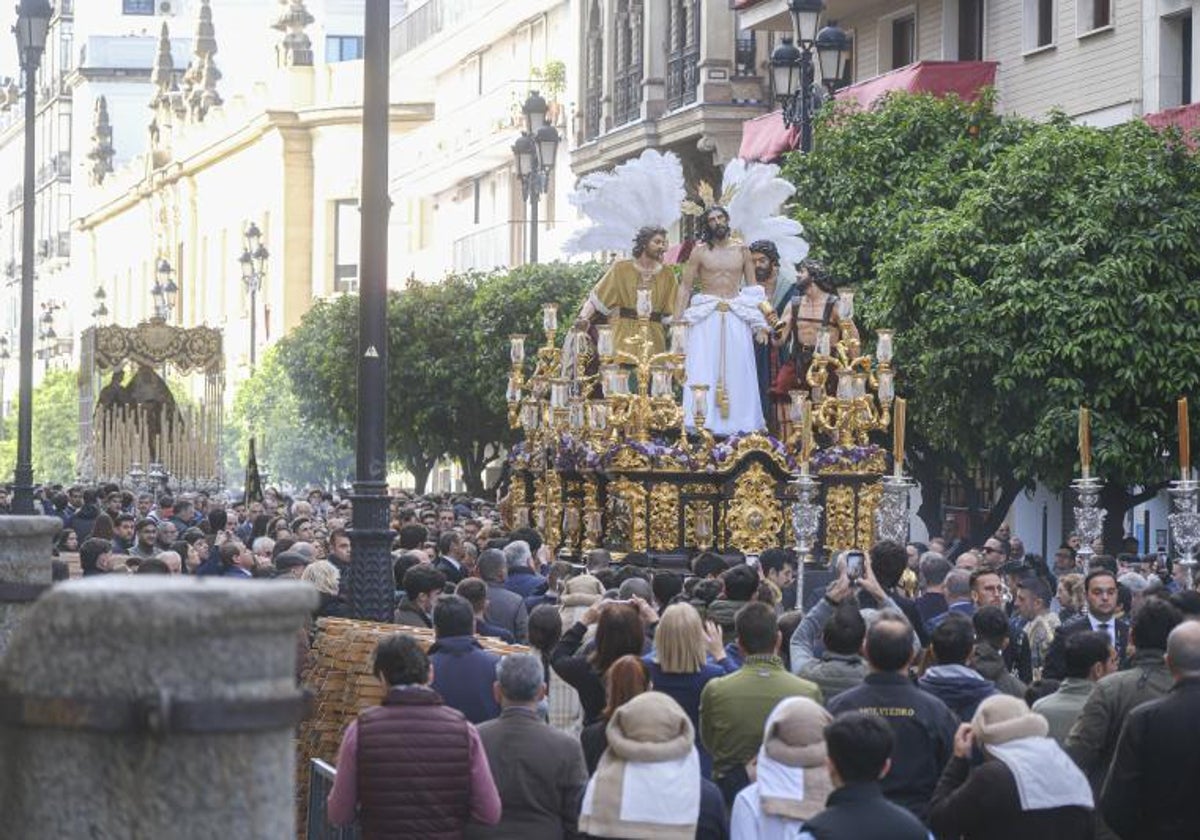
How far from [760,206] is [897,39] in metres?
19.9

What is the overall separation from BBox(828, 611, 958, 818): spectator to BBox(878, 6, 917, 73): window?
109 feet

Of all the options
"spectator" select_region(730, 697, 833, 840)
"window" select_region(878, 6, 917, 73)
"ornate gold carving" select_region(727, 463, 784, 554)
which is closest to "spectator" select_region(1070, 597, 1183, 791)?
"spectator" select_region(730, 697, 833, 840)

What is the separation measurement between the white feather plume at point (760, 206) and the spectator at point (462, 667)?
12.1 meters

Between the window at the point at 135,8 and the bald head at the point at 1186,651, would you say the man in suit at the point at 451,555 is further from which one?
the window at the point at 135,8

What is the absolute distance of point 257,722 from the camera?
4.41 metres

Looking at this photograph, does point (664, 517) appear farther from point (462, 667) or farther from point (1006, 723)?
point (1006, 723)

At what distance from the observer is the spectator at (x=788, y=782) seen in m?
8.01

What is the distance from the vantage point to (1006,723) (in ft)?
26.6

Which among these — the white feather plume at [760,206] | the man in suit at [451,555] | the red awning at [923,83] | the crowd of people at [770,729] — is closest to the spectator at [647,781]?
the crowd of people at [770,729]

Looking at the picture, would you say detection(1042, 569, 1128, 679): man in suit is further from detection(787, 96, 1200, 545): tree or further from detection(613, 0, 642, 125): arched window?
detection(613, 0, 642, 125): arched window

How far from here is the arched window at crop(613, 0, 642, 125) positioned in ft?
159

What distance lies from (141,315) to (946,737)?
96096mm

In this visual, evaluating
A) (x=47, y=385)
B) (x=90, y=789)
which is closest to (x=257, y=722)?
(x=90, y=789)

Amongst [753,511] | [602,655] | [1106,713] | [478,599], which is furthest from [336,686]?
[753,511]
